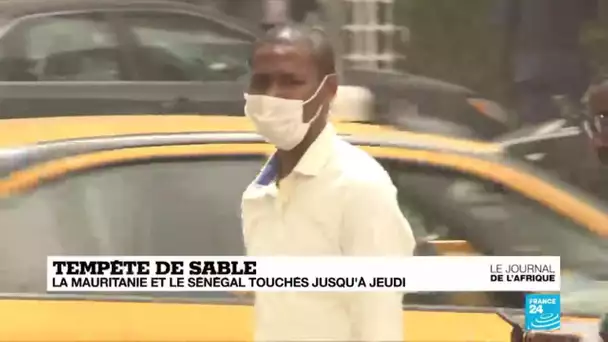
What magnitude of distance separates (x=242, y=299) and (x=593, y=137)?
2.69 feet

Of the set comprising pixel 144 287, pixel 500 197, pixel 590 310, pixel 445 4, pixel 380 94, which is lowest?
pixel 590 310

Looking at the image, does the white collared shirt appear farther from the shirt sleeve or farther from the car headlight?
the car headlight

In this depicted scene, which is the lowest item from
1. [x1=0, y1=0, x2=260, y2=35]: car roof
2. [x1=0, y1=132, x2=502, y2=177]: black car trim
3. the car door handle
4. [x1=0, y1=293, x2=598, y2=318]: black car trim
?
[x1=0, y1=293, x2=598, y2=318]: black car trim

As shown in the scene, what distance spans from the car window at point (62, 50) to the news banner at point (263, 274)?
382mm

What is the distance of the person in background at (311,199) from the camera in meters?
1.67

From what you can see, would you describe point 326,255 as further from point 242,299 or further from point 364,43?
point 364,43

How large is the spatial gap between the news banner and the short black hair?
40 centimetres

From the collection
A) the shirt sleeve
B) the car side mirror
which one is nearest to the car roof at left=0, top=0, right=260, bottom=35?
the shirt sleeve

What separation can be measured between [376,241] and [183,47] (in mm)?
566

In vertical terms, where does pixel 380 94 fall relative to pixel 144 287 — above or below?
above

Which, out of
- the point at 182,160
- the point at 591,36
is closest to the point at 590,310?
the point at 591,36

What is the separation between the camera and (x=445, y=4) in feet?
5.57

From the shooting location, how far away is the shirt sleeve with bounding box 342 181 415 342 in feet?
5.54

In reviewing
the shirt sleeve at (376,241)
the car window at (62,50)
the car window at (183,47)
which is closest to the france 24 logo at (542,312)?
the shirt sleeve at (376,241)
